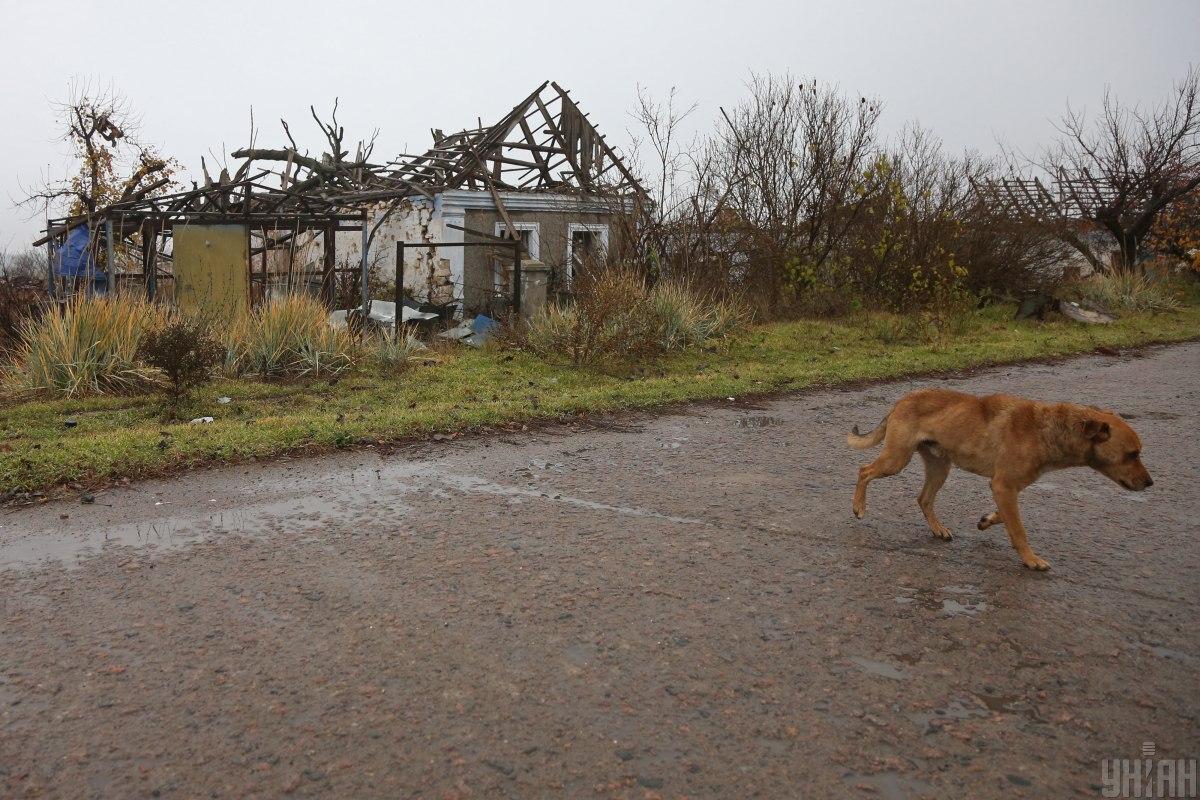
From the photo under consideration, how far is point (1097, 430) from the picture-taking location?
4887 mm

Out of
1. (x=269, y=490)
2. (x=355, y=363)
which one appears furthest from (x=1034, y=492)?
(x=355, y=363)

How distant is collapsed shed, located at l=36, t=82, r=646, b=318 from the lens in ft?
55.5

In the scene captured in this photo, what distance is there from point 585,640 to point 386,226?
1896cm

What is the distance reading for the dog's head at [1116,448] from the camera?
4.88 meters

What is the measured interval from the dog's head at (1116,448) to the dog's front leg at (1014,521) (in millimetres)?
470

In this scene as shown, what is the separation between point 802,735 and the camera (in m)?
3.15

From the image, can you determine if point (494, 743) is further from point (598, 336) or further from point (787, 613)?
point (598, 336)

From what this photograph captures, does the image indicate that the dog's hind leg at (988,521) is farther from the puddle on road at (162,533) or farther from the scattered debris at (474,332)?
the scattered debris at (474,332)

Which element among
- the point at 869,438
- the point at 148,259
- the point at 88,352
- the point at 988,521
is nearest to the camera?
the point at 988,521

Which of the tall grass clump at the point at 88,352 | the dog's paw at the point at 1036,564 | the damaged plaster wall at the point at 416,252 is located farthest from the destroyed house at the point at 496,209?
the dog's paw at the point at 1036,564

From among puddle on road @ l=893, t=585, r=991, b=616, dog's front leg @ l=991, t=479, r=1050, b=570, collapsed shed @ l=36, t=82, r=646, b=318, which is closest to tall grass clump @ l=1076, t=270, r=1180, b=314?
collapsed shed @ l=36, t=82, r=646, b=318

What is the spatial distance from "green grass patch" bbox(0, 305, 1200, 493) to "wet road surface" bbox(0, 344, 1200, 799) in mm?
978

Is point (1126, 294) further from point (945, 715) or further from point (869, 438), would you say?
point (945, 715)

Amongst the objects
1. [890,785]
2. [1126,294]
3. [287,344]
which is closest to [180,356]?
[287,344]
